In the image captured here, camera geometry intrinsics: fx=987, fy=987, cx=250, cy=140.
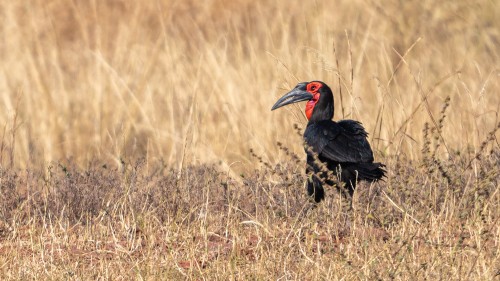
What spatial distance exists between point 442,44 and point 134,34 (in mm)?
3363

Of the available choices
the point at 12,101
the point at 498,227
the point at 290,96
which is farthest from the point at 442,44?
the point at 498,227

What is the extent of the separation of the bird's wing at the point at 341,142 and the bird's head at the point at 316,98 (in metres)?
0.32

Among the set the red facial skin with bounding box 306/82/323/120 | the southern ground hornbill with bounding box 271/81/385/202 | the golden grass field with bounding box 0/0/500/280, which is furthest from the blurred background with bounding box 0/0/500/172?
the southern ground hornbill with bounding box 271/81/385/202

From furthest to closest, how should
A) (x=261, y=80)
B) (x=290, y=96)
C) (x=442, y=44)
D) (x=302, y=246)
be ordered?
(x=442, y=44)
(x=261, y=80)
(x=290, y=96)
(x=302, y=246)

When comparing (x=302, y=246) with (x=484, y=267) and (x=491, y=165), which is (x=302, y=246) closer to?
(x=484, y=267)

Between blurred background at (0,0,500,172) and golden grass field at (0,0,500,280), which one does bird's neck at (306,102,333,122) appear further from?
blurred background at (0,0,500,172)

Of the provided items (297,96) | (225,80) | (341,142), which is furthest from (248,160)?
(341,142)

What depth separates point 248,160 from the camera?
863 centimetres

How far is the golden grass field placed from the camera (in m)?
5.05

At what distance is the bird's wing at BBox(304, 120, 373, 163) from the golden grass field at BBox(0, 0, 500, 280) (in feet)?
0.82

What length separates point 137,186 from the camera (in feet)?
22.1

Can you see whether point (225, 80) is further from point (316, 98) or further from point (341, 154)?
point (341, 154)

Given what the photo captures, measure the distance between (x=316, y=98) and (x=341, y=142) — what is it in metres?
0.66

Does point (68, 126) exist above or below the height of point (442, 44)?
below
